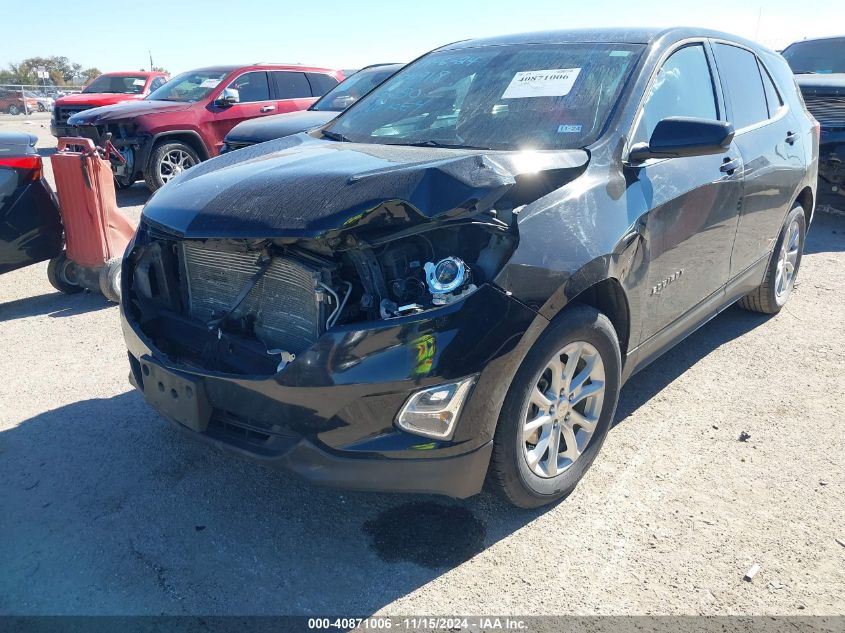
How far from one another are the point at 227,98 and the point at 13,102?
3138cm

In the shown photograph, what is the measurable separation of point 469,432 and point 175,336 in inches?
53.7

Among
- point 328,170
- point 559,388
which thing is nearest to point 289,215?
point 328,170

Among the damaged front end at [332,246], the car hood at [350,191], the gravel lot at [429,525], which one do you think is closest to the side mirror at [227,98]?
the gravel lot at [429,525]

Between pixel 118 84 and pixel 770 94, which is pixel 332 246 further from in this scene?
pixel 118 84

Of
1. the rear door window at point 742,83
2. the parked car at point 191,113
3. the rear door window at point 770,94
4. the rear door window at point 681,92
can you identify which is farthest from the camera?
the parked car at point 191,113

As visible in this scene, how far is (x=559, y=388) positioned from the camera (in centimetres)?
279

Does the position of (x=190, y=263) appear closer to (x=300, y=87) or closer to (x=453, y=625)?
(x=453, y=625)

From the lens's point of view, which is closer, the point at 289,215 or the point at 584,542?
the point at 289,215

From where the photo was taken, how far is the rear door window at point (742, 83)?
156 inches

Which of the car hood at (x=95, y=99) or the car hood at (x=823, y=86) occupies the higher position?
the car hood at (x=823, y=86)

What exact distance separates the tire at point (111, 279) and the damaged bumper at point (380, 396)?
308 cm

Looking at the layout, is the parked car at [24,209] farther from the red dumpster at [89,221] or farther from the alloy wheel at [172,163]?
the alloy wheel at [172,163]

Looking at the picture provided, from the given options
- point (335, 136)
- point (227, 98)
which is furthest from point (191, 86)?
point (335, 136)

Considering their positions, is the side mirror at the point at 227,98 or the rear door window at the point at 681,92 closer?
the rear door window at the point at 681,92
